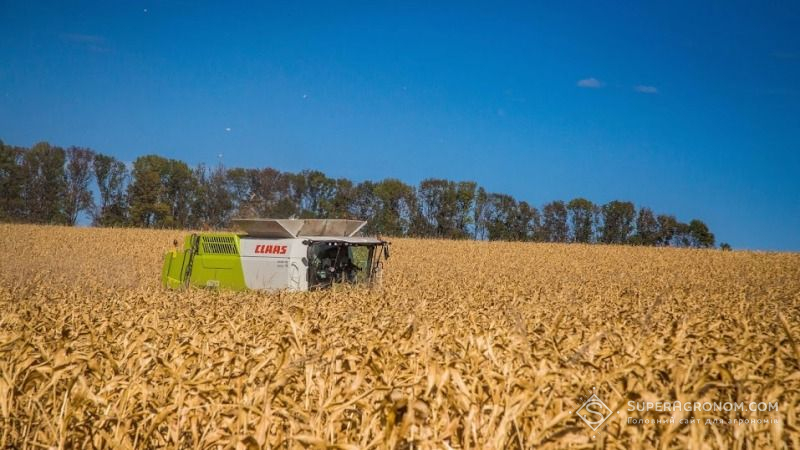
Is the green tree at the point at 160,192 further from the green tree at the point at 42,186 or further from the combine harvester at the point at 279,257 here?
the combine harvester at the point at 279,257

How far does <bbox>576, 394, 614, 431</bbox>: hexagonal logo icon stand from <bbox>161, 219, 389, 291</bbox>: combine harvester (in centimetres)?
886

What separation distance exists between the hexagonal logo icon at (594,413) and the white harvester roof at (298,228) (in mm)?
10213

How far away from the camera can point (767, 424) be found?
2.72 meters

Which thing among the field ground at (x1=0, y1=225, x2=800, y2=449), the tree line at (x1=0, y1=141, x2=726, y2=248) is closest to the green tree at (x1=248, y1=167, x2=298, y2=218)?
the tree line at (x1=0, y1=141, x2=726, y2=248)

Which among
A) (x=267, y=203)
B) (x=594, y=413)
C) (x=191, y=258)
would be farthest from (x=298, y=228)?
(x=267, y=203)

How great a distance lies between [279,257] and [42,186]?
58.4m

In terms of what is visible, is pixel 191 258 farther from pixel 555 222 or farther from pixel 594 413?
pixel 555 222

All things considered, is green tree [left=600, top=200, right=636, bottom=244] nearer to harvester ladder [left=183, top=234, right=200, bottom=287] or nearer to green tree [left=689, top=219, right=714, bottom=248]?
green tree [left=689, top=219, right=714, bottom=248]

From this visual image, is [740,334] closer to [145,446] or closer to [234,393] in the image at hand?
[234,393]

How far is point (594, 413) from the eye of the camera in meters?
2.68

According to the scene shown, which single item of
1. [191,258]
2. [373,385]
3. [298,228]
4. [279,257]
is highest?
[298,228]

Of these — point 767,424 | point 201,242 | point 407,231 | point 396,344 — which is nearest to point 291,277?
point 201,242

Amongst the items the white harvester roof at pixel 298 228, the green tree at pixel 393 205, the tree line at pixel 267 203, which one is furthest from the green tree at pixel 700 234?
the white harvester roof at pixel 298 228

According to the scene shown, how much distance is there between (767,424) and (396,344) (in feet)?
6.71
